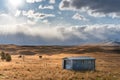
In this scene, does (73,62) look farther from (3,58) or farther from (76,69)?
(3,58)

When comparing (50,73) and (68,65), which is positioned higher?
(68,65)

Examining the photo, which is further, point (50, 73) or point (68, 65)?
point (68, 65)

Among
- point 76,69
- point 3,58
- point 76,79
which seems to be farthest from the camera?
point 3,58

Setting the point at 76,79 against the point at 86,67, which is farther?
the point at 86,67

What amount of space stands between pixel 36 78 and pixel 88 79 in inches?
262

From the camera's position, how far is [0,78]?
37.3 metres

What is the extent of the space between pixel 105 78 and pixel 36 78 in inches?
352

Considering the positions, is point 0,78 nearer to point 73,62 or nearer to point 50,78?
point 50,78

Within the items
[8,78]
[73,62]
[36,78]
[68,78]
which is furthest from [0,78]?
[73,62]

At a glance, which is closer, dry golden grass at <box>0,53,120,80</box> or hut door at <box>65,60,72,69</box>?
dry golden grass at <box>0,53,120,80</box>

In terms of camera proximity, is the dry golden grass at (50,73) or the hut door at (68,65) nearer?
the dry golden grass at (50,73)

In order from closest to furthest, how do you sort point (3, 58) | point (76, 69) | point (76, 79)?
point (76, 79)
point (76, 69)
point (3, 58)

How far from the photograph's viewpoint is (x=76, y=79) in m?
37.2

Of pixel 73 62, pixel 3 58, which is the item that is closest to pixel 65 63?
pixel 73 62
